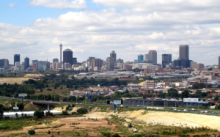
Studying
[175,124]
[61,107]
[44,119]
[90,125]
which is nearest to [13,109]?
[61,107]

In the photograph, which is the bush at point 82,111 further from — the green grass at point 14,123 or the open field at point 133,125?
the green grass at point 14,123

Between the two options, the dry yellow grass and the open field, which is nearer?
the open field

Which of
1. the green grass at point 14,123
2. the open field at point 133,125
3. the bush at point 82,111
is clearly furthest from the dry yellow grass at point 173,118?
the green grass at point 14,123

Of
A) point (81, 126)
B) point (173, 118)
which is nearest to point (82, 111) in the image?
point (81, 126)

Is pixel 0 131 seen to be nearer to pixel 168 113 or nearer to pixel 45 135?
pixel 45 135

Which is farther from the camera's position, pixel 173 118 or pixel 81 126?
pixel 173 118

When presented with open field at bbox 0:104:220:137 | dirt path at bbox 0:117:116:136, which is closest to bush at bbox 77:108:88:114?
open field at bbox 0:104:220:137

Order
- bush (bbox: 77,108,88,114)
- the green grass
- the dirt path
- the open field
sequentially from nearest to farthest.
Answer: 1. the open field
2. the dirt path
3. the green grass
4. bush (bbox: 77,108,88,114)

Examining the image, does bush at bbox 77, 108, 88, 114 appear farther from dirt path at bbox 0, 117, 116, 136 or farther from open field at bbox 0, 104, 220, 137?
dirt path at bbox 0, 117, 116, 136

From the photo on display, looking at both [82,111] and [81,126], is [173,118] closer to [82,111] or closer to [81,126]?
[81,126]

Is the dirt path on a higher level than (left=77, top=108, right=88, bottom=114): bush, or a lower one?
lower

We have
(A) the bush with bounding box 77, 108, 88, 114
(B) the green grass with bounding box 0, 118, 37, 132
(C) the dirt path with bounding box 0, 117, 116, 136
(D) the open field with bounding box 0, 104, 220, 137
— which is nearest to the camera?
(D) the open field with bounding box 0, 104, 220, 137
